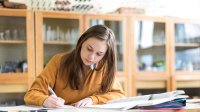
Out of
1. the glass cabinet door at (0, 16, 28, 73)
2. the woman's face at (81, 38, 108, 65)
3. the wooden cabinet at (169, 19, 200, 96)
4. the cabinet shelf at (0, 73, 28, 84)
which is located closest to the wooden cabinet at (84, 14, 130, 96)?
the wooden cabinet at (169, 19, 200, 96)

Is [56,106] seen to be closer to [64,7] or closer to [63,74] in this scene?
[63,74]

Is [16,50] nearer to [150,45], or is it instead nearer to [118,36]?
[118,36]

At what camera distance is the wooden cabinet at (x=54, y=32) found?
8.27 ft

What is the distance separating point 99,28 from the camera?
1.33m

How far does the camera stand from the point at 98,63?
55.2 inches

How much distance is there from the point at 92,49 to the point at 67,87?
221 millimetres

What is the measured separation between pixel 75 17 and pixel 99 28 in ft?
4.47

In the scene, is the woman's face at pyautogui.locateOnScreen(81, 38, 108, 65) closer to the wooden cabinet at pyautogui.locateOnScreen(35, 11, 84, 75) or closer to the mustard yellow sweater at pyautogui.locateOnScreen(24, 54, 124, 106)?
the mustard yellow sweater at pyautogui.locateOnScreen(24, 54, 124, 106)

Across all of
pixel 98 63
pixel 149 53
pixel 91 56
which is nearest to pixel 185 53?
pixel 149 53

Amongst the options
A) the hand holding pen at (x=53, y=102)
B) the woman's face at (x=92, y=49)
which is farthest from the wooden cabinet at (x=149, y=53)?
the hand holding pen at (x=53, y=102)

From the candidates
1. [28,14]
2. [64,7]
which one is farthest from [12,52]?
[64,7]

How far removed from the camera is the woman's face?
1.29 m

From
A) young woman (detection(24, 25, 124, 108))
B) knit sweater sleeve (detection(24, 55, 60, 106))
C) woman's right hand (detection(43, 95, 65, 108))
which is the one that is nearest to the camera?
woman's right hand (detection(43, 95, 65, 108))

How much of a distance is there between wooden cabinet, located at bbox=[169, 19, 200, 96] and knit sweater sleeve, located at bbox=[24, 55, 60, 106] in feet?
5.79
